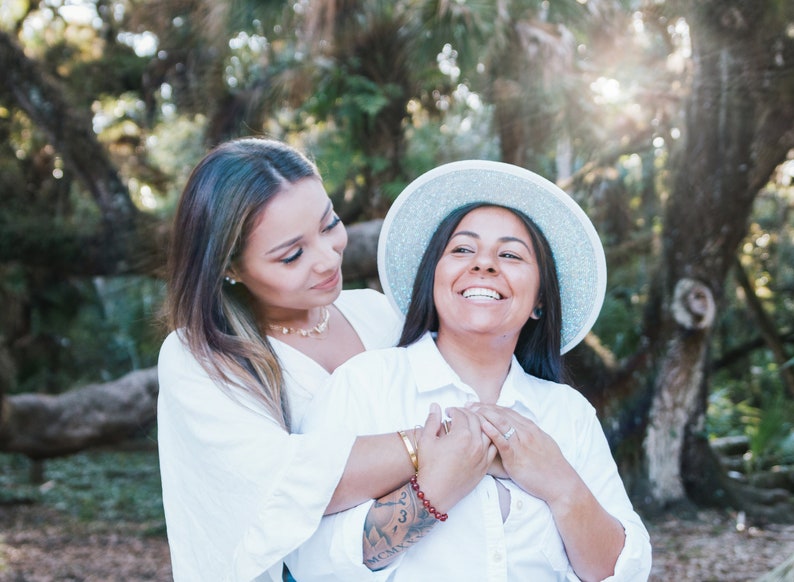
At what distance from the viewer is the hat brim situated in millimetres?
2107

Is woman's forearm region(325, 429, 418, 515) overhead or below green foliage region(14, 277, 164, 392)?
overhead

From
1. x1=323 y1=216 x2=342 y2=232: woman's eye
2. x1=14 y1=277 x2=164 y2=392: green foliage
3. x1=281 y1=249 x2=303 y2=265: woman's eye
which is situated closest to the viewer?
x1=281 y1=249 x2=303 y2=265: woman's eye

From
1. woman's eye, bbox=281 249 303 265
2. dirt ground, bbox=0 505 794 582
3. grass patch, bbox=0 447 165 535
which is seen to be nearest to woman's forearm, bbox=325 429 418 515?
woman's eye, bbox=281 249 303 265

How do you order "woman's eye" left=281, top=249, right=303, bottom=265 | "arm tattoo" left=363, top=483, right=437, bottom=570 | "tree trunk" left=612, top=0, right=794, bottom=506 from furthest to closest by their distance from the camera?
"tree trunk" left=612, top=0, right=794, bottom=506, "woman's eye" left=281, top=249, right=303, bottom=265, "arm tattoo" left=363, top=483, right=437, bottom=570

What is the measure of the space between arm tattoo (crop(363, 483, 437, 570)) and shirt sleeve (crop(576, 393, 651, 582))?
46cm

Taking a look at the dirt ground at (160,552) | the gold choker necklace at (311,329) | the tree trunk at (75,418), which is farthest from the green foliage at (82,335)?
the gold choker necklace at (311,329)

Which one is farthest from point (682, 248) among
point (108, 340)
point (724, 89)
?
point (108, 340)

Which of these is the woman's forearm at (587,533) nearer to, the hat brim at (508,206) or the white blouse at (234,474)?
the white blouse at (234,474)

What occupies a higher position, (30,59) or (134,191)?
(30,59)

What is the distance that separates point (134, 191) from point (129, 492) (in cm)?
369

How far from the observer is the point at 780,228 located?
970cm

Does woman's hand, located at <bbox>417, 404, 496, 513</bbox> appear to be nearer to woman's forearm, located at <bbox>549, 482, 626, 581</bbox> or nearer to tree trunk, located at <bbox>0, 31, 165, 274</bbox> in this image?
woman's forearm, located at <bbox>549, 482, 626, 581</bbox>

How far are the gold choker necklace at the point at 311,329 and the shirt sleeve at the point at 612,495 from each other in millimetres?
819

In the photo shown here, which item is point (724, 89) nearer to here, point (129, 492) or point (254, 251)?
point (254, 251)
